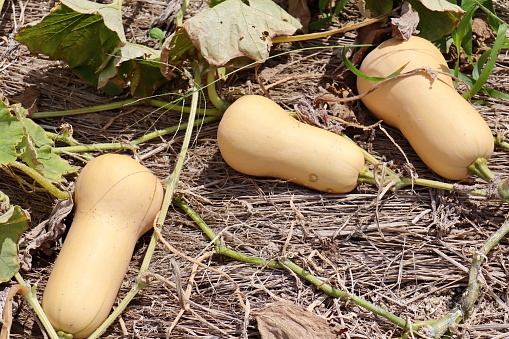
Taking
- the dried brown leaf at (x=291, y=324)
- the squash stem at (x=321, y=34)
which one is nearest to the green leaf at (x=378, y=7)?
the squash stem at (x=321, y=34)

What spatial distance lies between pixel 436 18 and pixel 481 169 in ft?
1.81

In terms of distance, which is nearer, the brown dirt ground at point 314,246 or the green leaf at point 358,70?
the brown dirt ground at point 314,246

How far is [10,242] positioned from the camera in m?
1.93

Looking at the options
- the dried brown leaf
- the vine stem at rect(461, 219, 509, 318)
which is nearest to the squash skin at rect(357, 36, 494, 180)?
the vine stem at rect(461, 219, 509, 318)

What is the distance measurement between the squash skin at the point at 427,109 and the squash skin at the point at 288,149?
0.17m

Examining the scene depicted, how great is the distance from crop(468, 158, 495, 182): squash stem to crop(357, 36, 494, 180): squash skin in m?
0.01

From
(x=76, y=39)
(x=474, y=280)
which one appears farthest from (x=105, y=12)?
(x=474, y=280)

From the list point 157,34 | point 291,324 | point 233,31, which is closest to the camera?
point 291,324

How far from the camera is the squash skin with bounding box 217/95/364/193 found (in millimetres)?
2010

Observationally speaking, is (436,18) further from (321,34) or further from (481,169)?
(481,169)

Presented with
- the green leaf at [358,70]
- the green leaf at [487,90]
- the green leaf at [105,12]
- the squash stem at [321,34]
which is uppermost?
the green leaf at [105,12]

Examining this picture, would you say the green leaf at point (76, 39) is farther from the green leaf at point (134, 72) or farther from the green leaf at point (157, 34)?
the green leaf at point (157, 34)

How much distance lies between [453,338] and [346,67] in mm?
933

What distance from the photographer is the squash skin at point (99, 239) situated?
188 centimetres
